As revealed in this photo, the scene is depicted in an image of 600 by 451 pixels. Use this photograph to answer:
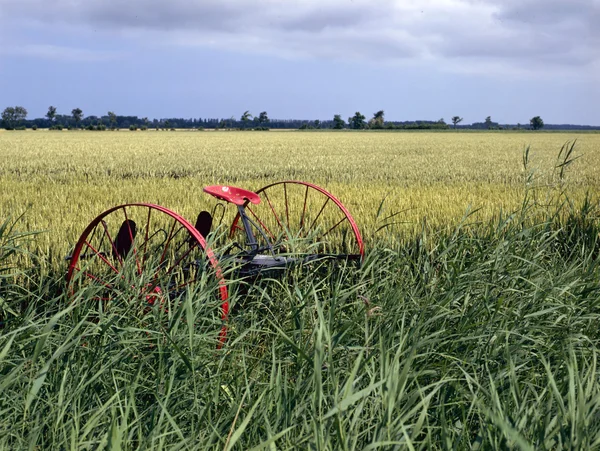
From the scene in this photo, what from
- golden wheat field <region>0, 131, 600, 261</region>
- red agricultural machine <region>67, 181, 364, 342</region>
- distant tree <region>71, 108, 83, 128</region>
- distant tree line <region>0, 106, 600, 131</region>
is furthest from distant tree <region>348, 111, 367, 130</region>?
red agricultural machine <region>67, 181, 364, 342</region>

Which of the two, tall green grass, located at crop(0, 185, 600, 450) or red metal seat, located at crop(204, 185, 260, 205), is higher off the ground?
red metal seat, located at crop(204, 185, 260, 205)

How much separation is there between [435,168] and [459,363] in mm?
13521

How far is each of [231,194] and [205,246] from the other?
1.05m

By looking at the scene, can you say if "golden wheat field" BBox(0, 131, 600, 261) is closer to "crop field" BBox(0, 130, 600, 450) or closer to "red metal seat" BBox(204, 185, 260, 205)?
"crop field" BBox(0, 130, 600, 450)

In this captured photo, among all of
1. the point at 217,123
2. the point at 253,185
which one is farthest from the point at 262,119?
the point at 253,185

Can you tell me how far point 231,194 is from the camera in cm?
409

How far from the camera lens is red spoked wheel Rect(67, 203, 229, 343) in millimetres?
3020

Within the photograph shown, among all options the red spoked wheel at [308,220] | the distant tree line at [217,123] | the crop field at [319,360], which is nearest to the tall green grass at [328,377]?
the crop field at [319,360]

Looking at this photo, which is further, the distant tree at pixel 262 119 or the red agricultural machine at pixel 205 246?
the distant tree at pixel 262 119

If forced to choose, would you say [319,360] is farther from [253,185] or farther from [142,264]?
[253,185]

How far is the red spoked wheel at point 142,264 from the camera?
3020mm

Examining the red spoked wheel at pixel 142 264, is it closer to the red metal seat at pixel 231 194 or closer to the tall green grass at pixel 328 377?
the tall green grass at pixel 328 377

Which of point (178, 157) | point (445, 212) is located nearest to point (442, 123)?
point (178, 157)

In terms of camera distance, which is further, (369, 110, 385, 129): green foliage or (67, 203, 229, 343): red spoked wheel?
(369, 110, 385, 129): green foliage
